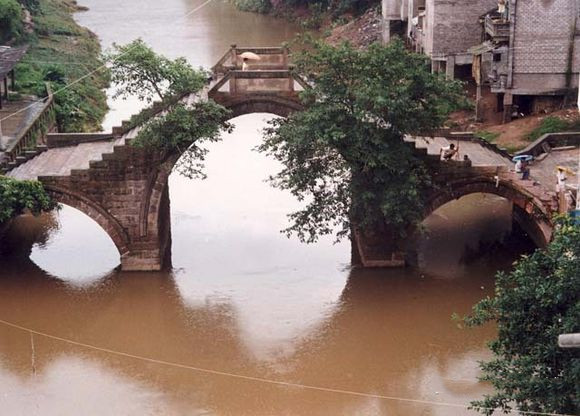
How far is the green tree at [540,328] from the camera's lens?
17.6 m

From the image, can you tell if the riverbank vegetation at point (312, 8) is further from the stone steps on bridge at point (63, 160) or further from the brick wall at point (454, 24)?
the stone steps on bridge at point (63, 160)

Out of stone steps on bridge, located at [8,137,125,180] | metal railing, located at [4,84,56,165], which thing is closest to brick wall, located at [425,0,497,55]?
stone steps on bridge, located at [8,137,125,180]

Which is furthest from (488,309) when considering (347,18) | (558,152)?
(347,18)

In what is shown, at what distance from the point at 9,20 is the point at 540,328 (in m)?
46.3

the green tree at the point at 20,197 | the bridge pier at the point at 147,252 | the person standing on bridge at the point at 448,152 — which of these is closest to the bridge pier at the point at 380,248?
the person standing on bridge at the point at 448,152

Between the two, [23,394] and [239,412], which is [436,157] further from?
[23,394]

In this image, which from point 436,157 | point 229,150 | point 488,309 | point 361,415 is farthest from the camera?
point 229,150

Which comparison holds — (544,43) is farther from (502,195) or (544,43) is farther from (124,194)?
(124,194)

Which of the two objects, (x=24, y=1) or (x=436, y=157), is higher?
(x=24, y=1)

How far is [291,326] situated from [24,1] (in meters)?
49.4

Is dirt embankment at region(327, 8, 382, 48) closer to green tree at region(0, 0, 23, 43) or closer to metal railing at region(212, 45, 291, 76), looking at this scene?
green tree at region(0, 0, 23, 43)

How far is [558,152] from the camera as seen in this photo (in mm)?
37219

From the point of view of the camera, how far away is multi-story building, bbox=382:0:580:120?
42.9 metres

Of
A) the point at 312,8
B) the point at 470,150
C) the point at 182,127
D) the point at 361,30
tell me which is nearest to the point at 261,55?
the point at 182,127
